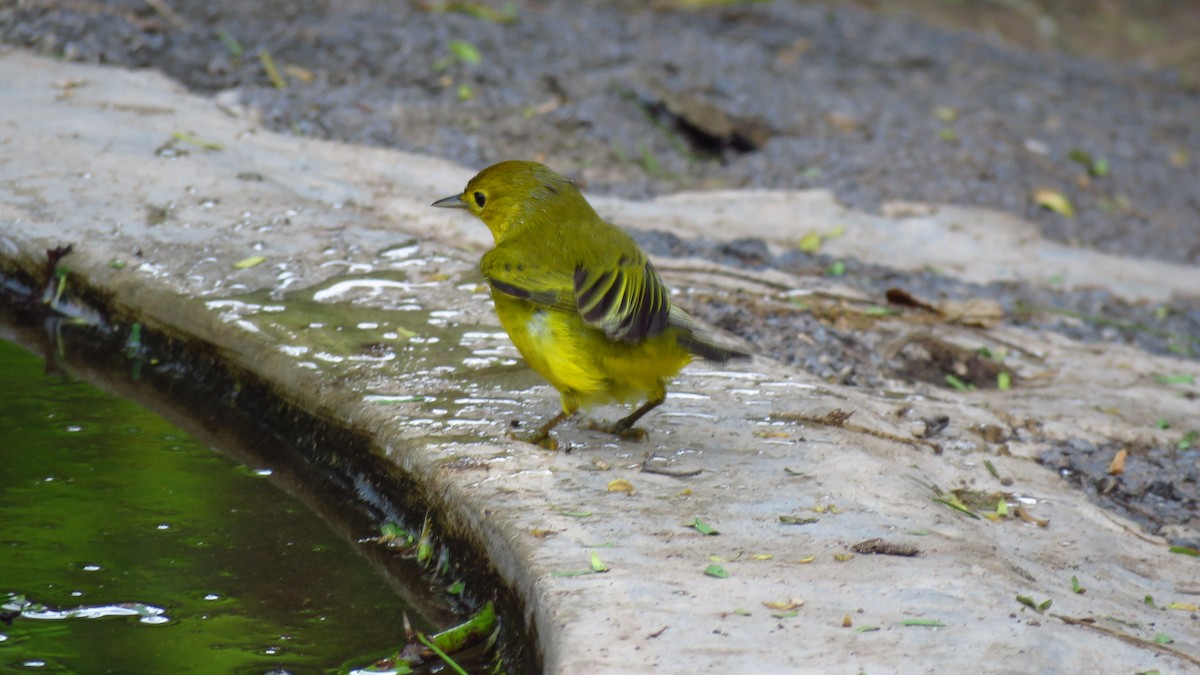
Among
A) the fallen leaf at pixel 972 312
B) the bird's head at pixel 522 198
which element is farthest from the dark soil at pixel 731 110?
the bird's head at pixel 522 198

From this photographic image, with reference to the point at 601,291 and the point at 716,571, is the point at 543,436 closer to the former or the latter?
the point at 601,291

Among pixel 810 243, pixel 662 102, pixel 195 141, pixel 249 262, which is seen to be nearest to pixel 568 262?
pixel 249 262

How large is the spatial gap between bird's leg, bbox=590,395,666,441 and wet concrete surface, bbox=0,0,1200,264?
295 cm

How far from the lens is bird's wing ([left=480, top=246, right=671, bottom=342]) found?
10.5ft

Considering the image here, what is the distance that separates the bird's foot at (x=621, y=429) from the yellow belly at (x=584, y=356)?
0.37 ft

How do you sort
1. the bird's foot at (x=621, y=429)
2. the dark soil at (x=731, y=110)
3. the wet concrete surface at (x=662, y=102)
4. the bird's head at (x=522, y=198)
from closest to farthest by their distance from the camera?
the bird's foot at (x=621, y=429)
the bird's head at (x=522, y=198)
the dark soil at (x=731, y=110)
the wet concrete surface at (x=662, y=102)

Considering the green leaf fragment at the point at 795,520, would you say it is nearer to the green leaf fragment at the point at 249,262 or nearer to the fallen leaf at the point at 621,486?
the fallen leaf at the point at 621,486

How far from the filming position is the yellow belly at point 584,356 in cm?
330

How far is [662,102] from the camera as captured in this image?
7.22m

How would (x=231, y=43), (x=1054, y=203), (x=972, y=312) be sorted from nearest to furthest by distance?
(x=972, y=312), (x=231, y=43), (x=1054, y=203)

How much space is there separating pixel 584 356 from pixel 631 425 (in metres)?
0.32

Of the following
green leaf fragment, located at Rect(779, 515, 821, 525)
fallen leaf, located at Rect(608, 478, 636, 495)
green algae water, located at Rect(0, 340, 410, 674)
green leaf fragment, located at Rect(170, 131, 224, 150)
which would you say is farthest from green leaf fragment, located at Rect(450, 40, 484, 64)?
green leaf fragment, located at Rect(779, 515, 821, 525)

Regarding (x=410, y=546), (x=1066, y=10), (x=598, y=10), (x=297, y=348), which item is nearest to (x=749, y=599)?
(x=410, y=546)

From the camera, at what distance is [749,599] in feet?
8.38
